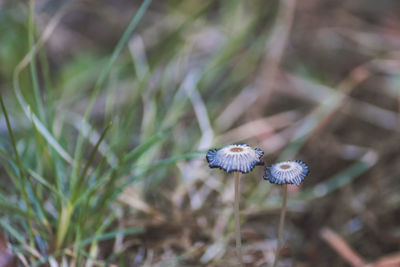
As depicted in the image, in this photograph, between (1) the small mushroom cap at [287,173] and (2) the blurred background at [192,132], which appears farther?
(2) the blurred background at [192,132]

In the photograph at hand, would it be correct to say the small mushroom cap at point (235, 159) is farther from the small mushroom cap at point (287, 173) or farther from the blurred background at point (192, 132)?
the blurred background at point (192, 132)

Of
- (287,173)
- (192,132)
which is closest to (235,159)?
(287,173)

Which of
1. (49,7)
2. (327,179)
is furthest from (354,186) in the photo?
(49,7)

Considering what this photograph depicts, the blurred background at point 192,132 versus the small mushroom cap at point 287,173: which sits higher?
the blurred background at point 192,132

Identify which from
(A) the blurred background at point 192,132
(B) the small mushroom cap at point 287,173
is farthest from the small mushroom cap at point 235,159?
(A) the blurred background at point 192,132

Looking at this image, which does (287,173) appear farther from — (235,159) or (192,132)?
(192,132)
